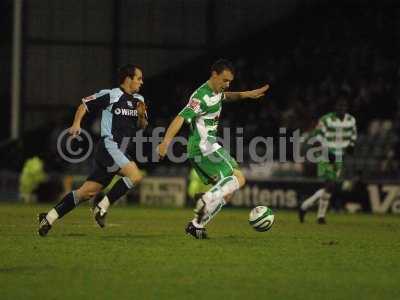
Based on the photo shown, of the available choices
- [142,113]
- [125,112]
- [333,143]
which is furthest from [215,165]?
[333,143]

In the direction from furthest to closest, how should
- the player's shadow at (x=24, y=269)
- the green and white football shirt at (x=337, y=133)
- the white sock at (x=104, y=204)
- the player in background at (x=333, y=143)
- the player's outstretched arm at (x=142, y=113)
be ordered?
the green and white football shirt at (x=337, y=133) < the player in background at (x=333, y=143) < the white sock at (x=104, y=204) < the player's outstretched arm at (x=142, y=113) < the player's shadow at (x=24, y=269)

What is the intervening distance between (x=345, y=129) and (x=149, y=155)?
38.6 ft

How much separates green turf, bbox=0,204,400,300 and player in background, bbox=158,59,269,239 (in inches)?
17.0

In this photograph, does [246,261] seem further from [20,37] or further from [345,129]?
[20,37]

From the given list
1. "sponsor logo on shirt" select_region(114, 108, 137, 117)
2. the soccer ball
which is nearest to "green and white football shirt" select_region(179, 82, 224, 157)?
the soccer ball

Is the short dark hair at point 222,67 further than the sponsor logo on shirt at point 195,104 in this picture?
Yes

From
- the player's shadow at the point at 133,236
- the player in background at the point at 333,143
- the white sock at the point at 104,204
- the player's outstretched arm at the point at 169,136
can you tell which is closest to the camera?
the player's outstretched arm at the point at 169,136

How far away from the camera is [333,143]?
1897cm

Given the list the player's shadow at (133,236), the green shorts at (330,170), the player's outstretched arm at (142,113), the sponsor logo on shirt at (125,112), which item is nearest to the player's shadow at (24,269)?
the player's shadow at (133,236)

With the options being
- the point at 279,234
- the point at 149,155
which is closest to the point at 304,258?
the point at 279,234

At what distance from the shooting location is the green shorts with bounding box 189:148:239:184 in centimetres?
1302

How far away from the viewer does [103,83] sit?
3422 cm

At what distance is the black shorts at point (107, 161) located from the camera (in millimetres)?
13617

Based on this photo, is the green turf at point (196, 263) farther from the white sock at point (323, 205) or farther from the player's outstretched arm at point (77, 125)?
the white sock at point (323, 205)
